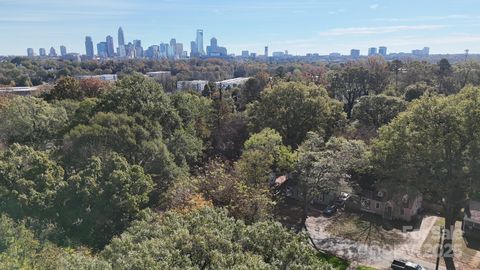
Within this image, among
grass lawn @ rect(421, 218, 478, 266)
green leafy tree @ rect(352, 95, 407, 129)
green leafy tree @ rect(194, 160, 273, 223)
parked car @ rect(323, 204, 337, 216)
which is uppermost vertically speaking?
green leafy tree @ rect(352, 95, 407, 129)

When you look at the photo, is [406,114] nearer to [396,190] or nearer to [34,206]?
[396,190]

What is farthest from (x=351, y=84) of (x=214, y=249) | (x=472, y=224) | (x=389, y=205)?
(x=214, y=249)

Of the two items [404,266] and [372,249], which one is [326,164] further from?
[404,266]

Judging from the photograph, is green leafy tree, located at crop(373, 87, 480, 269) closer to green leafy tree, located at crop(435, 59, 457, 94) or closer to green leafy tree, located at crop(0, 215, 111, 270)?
green leafy tree, located at crop(0, 215, 111, 270)

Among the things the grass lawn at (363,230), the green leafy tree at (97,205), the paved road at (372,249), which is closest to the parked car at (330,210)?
the grass lawn at (363,230)

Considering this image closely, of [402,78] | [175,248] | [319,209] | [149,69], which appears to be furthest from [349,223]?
[149,69]

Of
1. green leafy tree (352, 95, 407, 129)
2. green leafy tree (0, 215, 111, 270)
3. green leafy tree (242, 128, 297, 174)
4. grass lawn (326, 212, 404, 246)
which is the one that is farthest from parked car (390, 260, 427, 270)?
green leafy tree (352, 95, 407, 129)
